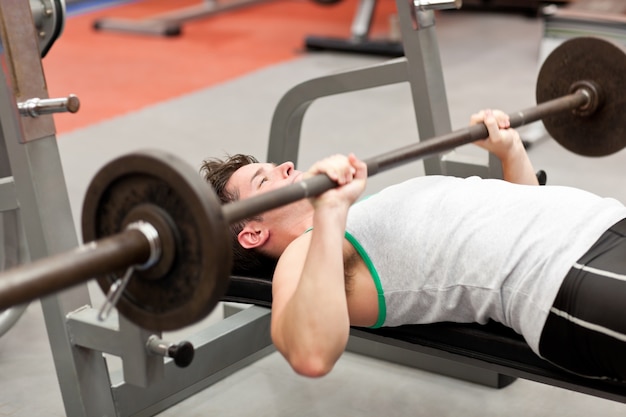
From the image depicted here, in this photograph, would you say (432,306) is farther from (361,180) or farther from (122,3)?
(122,3)

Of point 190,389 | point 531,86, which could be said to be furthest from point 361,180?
point 531,86

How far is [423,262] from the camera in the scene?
175cm

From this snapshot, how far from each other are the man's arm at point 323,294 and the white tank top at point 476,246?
22 centimetres

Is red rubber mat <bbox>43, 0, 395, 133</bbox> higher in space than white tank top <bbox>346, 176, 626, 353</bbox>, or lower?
higher

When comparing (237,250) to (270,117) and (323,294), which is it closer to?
(323,294)

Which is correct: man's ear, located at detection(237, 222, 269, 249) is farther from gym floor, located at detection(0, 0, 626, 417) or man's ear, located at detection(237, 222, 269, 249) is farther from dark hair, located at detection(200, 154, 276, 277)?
gym floor, located at detection(0, 0, 626, 417)

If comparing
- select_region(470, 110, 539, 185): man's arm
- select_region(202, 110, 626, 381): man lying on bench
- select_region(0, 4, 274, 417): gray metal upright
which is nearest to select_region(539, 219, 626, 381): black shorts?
select_region(202, 110, 626, 381): man lying on bench

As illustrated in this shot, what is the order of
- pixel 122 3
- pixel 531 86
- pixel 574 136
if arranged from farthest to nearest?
pixel 122 3 < pixel 531 86 < pixel 574 136

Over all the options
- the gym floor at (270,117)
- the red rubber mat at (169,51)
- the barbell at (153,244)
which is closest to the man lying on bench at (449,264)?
the barbell at (153,244)

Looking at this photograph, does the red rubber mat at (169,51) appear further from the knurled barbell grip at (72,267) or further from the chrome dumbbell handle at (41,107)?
the knurled barbell grip at (72,267)

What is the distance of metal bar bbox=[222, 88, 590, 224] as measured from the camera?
142cm

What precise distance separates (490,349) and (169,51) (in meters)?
4.42

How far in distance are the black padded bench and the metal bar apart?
0.35 m

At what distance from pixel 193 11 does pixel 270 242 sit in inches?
195
